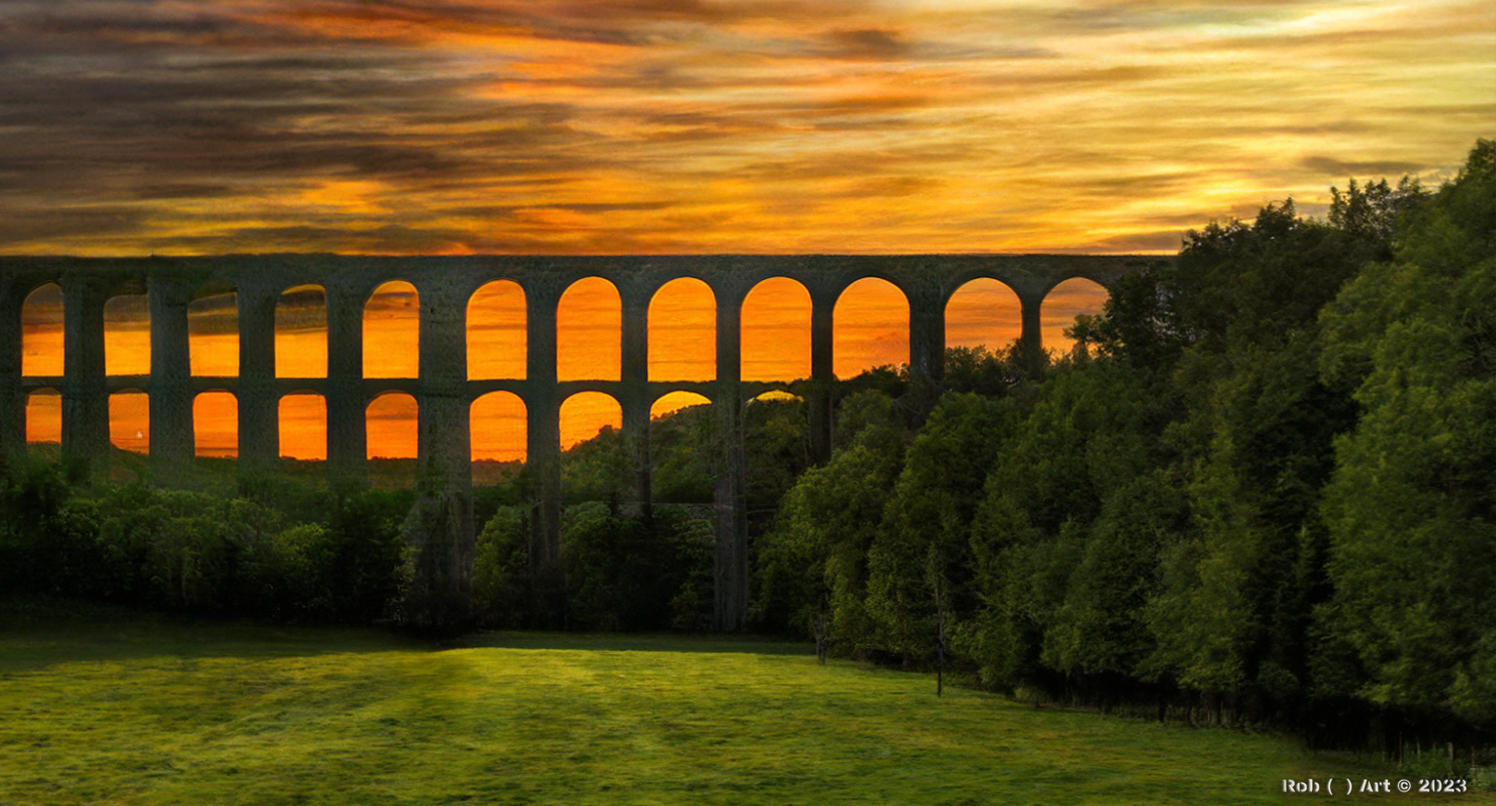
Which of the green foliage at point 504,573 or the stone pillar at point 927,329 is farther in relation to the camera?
the stone pillar at point 927,329

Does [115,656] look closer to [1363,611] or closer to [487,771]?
[487,771]

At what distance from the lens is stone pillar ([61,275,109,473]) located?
52500mm

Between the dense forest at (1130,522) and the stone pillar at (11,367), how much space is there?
448 cm

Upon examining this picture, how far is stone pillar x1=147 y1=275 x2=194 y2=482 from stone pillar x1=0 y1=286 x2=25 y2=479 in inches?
174

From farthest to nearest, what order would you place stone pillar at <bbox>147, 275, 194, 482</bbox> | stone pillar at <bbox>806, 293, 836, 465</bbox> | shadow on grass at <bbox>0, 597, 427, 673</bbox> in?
stone pillar at <bbox>147, 275, 194, 482</bbox> → stone pillar at <bbox>806, 293, 836, 465</bbox> → shadow on grass at <bbox>0, 597, 427, 673</bbox>

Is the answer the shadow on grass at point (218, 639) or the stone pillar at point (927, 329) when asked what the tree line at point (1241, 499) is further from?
the stone pillar at point (927, 329)

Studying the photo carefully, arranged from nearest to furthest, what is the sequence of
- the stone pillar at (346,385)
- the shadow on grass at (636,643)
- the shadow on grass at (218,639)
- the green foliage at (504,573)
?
the shadow on grass at (218,639) → the shadow on grass at (636,643) → the green foliage at (504,573) → the stone pillar at (346,385)

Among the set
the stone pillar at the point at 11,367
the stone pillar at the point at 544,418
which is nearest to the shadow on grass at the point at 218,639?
the stone pillar at the point at 544,418

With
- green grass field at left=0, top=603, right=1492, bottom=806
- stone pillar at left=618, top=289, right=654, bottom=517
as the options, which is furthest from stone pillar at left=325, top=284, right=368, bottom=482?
green grass field at left=0, top=603, right=1492, bottom=806

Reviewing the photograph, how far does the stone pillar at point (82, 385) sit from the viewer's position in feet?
172

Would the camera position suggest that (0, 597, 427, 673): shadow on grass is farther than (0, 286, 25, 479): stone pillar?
No

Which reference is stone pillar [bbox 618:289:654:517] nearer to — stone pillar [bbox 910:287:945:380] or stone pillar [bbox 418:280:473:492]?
stone pillar [bbox 418:280:473:492]

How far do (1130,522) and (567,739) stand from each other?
10.4 meters

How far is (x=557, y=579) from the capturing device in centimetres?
4859
